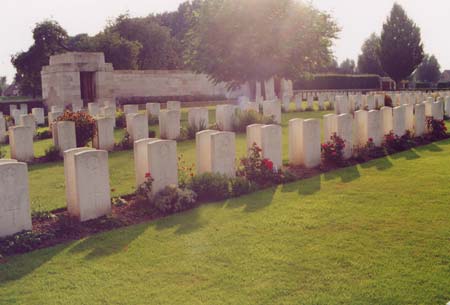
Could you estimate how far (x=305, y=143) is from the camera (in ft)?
28.0

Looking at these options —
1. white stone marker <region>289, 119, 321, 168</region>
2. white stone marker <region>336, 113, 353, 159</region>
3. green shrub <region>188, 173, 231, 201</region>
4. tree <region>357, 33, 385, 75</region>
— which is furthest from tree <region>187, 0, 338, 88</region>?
tree <region>357, 33, 385, 75</region>

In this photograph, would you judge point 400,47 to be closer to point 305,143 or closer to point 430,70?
A: point 430,70

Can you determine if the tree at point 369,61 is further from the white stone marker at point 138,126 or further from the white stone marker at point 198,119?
the white stone marker at point 138,126

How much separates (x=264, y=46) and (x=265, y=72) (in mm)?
1785

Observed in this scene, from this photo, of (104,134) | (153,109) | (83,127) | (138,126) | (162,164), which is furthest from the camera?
(153,109)

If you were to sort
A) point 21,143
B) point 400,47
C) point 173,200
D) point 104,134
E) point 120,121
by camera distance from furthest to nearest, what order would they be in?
point 400,47 < point 120,121 < point 104,134 < point 21,143 < point 173,200

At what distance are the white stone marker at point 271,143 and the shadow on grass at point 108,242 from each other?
2.91m

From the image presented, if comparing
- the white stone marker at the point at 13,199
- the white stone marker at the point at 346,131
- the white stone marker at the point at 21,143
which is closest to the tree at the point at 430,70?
the white stone marker at the point at 346,131

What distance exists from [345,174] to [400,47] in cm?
3942

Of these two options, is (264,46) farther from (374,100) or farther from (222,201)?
(222,201)

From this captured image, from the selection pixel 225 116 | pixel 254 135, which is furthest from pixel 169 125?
pixel 254 135

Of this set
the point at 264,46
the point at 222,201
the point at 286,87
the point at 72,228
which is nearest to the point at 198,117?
the point at 222,201

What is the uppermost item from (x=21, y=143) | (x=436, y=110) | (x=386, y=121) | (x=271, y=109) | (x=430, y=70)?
(x=430, y=70)

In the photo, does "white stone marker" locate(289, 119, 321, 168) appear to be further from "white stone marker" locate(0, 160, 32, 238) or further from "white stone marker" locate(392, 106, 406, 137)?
"white stone marker" locate(0, 160, 32, 238)
